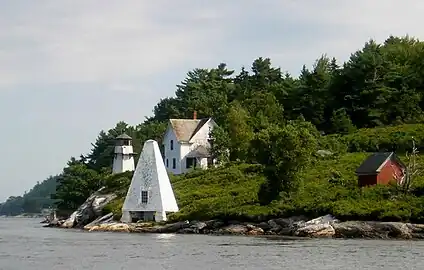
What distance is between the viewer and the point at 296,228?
2021 inches

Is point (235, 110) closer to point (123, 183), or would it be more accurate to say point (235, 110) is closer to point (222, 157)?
point (222, 157)

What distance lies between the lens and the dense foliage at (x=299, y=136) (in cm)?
5531

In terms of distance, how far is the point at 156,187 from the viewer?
62844 millimetres

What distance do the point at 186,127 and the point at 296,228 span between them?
34429 millimetres

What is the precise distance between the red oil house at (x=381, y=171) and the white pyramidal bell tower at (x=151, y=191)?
16.0 metres

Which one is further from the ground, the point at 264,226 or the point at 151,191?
the point at 151,191

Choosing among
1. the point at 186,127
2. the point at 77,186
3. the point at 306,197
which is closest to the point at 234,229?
the point at 306,197

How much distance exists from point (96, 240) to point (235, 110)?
1371 inches

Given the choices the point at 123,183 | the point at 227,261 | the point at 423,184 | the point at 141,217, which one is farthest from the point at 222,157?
the point at 227,261

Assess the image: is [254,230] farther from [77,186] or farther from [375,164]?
[77,186]

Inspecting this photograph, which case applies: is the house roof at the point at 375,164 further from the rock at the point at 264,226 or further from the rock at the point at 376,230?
the rock at the point at 264,226

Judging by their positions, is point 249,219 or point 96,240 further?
point 249,219

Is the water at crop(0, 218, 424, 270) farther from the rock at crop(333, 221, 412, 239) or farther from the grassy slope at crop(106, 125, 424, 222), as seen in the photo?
the grassy slope at crop(106, 125, 424, 222)

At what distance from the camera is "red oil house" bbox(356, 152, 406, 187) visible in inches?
2199
